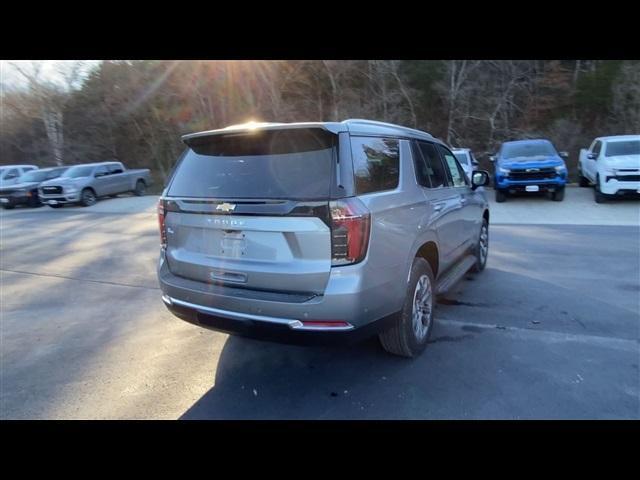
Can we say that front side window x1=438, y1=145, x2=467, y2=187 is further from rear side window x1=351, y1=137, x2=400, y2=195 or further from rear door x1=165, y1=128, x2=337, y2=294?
rear door x1=165, y1=128, x2=337, y2=294

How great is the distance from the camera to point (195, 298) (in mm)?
3057

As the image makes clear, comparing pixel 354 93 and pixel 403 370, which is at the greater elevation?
pixel 354 93

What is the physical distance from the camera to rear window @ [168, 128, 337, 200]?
2.77 metres

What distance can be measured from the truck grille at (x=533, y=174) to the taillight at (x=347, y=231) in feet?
35.5

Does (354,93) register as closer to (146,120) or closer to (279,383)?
(146,120)

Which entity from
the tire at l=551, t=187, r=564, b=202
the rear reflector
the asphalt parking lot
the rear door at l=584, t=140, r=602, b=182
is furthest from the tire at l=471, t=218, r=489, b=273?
the rear door at l=584, t=140, r=602, b=182

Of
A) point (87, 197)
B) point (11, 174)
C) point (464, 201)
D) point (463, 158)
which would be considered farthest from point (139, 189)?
point (464, 201)

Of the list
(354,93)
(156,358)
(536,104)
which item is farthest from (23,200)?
(536,104)

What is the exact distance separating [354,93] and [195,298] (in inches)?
767

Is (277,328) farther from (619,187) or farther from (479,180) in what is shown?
(619,187)

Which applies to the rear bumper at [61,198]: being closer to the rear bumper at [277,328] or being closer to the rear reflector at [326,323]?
the rear bumper at [277,328]

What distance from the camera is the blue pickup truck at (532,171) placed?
11.7 m

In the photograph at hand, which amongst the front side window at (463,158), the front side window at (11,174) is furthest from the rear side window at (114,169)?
the front side window at (463,158)

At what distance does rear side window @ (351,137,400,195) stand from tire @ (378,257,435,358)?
0.77 m
